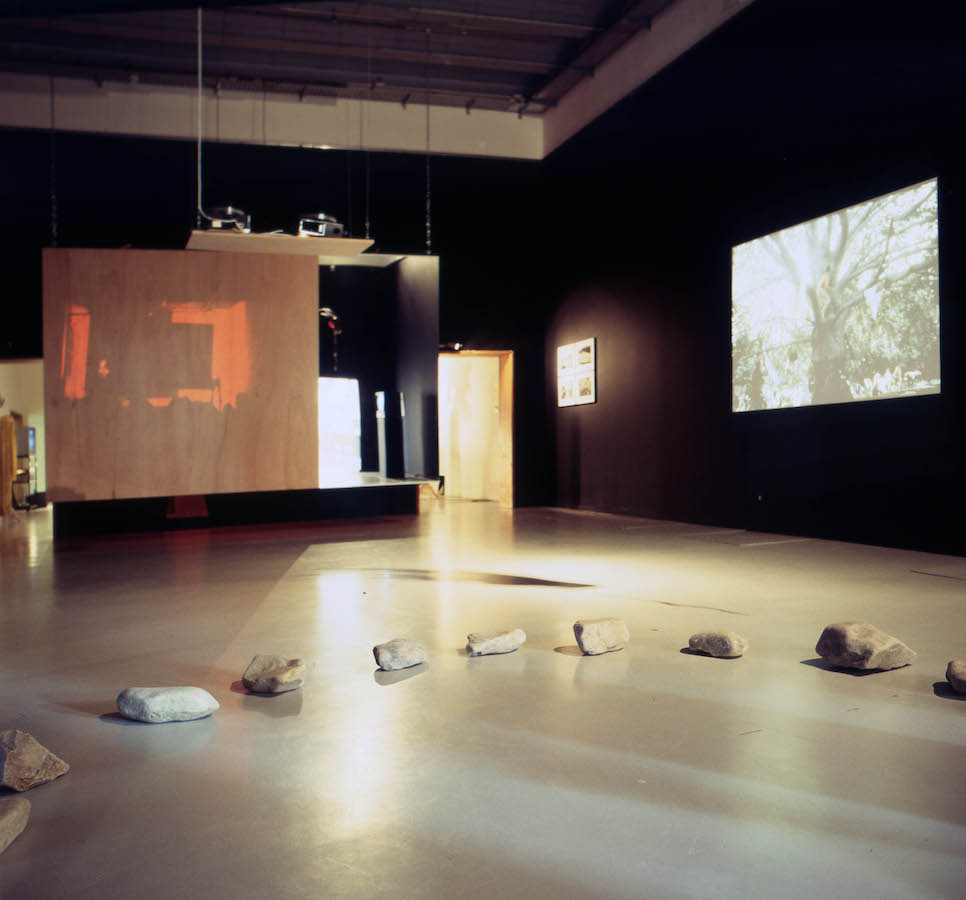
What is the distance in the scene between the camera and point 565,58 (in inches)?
304

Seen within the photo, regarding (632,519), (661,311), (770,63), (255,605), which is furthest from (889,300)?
(255,605)

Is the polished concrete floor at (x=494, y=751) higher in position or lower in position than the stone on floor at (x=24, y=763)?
lower

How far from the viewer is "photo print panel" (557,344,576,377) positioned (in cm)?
905

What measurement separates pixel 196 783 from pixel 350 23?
6.59 m

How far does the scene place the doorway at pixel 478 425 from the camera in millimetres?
9578

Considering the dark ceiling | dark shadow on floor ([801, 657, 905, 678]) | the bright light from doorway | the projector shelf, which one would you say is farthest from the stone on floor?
the bright light from doorway

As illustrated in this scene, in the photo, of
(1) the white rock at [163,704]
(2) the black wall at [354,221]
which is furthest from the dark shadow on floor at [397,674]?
(2) the black wall at [354,221]

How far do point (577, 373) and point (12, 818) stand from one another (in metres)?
7.87

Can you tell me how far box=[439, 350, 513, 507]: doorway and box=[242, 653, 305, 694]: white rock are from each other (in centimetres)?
700

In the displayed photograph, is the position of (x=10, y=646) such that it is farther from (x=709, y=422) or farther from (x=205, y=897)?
(x=709, y=422)

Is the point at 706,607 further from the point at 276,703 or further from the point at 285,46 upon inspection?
the point at 285,46

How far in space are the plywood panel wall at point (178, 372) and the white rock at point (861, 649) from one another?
4.88 meters

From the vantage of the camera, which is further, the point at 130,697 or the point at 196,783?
the point at 130,697

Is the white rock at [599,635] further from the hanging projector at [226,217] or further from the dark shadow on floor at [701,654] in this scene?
the hanging projector at [226,217]
